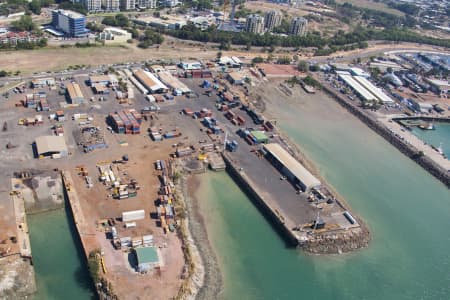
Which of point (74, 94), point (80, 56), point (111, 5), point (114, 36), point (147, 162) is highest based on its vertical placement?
point (111, 5)

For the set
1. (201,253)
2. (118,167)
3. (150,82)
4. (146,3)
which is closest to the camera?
(201,253)

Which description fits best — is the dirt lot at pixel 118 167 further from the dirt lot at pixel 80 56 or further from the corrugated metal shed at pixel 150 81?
the dirt lot at pixel 80 56

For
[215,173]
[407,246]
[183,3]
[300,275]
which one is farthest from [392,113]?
[183,3]

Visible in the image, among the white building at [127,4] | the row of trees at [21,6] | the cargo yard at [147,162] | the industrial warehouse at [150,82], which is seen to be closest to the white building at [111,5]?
the white building at [127,4]

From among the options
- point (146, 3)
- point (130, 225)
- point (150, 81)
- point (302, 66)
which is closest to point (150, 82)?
point (150, 81)

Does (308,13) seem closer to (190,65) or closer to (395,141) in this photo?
(190,65)

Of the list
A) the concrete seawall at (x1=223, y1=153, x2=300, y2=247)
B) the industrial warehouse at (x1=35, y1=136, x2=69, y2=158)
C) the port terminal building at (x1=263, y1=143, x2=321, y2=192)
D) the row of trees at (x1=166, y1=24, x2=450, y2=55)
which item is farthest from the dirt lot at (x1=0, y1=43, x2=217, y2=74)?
the port terminal building at (x1=263, y1=143, x2=321, y2=192)
